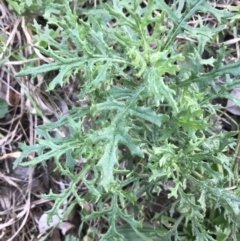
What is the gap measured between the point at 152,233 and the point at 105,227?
9.4 inches

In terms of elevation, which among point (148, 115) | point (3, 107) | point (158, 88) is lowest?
point (3, 107)

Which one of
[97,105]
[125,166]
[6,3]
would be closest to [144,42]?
[97,105]

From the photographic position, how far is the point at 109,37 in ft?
5.95

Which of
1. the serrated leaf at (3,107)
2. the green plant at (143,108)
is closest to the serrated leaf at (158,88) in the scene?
the green plant at (143,108)

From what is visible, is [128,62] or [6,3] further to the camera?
[6,3]

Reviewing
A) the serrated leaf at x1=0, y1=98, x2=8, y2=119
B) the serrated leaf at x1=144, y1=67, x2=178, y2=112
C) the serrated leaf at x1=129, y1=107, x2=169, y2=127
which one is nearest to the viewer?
the serrated leaf at x1=144, y1=67, x2=178, y2=112

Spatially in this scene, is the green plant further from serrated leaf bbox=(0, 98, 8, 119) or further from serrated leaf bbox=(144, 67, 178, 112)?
serrated leaf bbox=(0, 98, 8, 119)

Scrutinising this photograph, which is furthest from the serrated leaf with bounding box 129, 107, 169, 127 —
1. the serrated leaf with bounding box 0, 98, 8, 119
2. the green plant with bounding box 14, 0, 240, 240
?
the serrated leaf with bounding box 0, 98, 8, 119

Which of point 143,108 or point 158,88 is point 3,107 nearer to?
point 143,108

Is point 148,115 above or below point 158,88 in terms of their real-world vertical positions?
below

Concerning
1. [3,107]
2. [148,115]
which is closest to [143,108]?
[148,115]

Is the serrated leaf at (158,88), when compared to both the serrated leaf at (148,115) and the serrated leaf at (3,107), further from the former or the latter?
the serrated leaf at (3,107)

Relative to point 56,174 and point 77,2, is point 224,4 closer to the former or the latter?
point 77,2

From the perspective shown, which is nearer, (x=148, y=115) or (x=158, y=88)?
(x=158, y=88)
